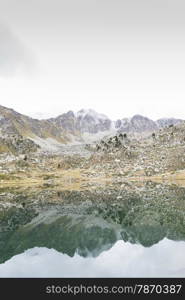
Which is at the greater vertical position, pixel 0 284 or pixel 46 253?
pixel 0 284

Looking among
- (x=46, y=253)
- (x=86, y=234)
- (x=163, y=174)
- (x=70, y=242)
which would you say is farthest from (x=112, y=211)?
(x=163, y=174)

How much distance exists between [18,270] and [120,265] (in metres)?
9.14

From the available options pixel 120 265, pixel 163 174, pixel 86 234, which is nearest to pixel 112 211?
pixel 86 234

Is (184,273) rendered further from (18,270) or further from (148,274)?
(18,270)

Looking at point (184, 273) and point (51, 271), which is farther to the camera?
point (51, 271)

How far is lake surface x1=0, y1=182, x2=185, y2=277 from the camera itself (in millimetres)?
34531

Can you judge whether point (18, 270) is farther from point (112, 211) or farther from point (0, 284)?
point (112, 211)

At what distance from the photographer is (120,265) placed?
35.6 meters

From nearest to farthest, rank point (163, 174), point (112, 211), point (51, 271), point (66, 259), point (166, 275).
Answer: point (166, 275) → point (51, 271) → point (66, 259) → point (112, 211) → point (163, 174)

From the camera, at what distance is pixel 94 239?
169ft

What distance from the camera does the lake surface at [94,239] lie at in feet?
113

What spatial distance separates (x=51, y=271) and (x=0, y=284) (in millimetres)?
13252

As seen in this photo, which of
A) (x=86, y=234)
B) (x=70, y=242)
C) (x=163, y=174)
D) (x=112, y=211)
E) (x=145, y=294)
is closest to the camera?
(x=145, y=294)

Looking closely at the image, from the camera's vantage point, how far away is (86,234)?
185 feet
